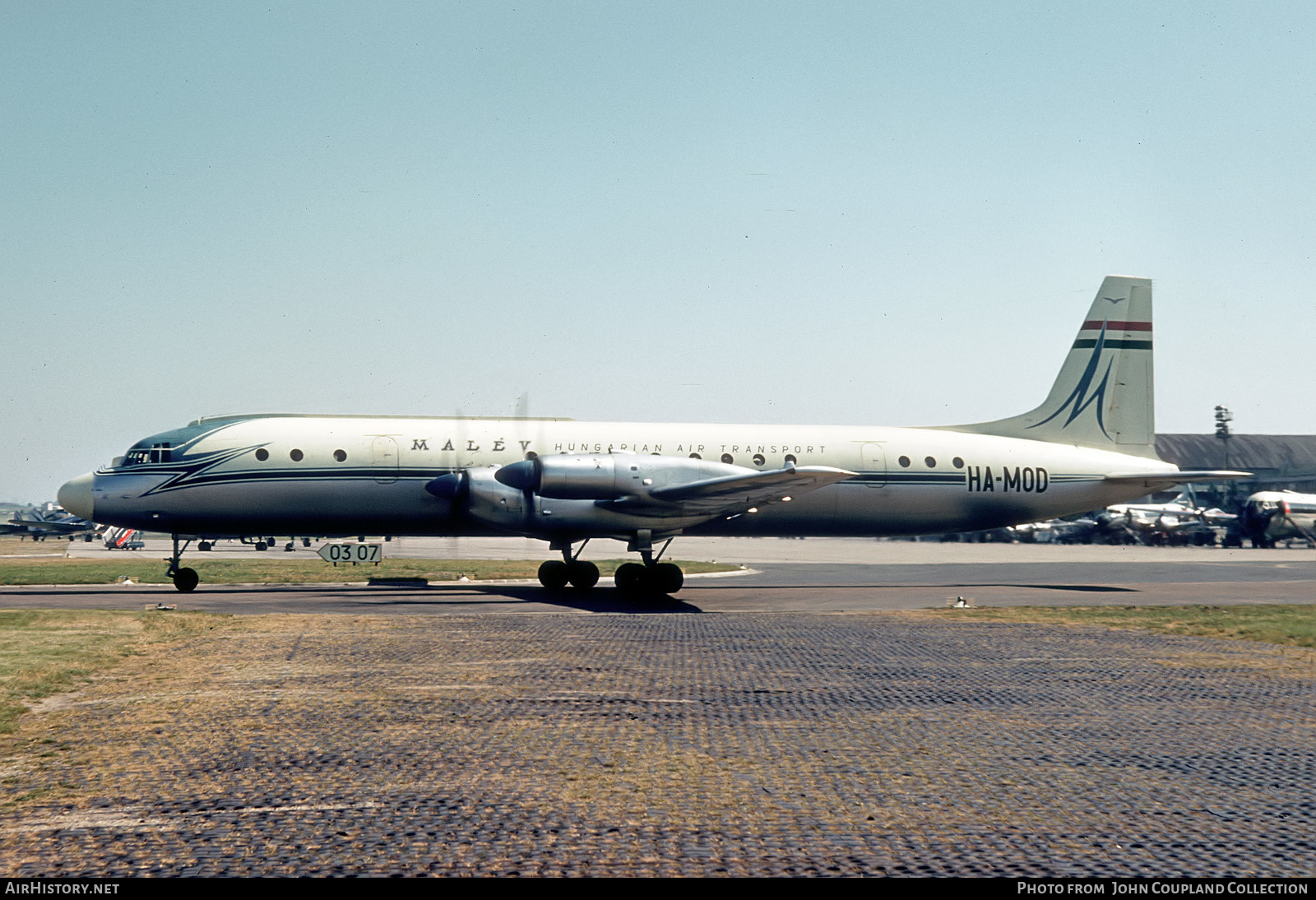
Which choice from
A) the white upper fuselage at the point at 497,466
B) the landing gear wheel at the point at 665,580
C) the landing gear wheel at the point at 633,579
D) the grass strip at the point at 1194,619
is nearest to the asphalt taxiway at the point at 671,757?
the grass strip at the point at 1194,619

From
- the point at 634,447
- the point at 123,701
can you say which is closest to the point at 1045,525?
the point at 634,447

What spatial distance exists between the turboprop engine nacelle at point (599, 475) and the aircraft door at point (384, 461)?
3174 millimetres

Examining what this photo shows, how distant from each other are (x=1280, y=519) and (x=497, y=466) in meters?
60.1

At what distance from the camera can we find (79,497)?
29.5 metres

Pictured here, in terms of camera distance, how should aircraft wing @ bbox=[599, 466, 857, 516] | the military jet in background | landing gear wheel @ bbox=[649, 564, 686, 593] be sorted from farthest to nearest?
1. the military jet in background
2. landing gear wheel @ bbox=[649, 564, 686, 593]
3. aircraft wing @ bbox=[599, 466, 857, 516]

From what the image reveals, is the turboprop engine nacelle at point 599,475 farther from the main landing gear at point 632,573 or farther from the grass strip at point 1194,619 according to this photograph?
the grass strip at point 1194,619

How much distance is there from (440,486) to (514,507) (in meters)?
2.30

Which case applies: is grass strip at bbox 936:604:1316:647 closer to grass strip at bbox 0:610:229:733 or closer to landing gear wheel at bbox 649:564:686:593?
landing gear wheel at bbox 649:564:686:593

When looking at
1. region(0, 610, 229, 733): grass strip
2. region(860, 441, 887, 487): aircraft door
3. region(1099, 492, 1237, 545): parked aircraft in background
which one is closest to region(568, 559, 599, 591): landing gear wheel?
region(860, 441, 887, 487): aircraft door

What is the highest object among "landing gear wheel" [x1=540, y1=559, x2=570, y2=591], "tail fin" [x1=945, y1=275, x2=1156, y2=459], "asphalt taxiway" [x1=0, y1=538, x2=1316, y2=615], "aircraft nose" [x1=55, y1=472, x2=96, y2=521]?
"tail fin" [x1=945, y1=275, x2=1156, y2=459]

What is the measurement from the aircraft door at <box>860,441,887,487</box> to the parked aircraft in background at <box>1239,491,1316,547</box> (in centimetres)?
4938

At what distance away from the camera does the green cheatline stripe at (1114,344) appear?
37.1 metres

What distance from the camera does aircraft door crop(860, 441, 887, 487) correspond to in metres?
32.7

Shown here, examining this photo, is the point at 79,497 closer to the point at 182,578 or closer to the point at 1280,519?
the point at 182,578
